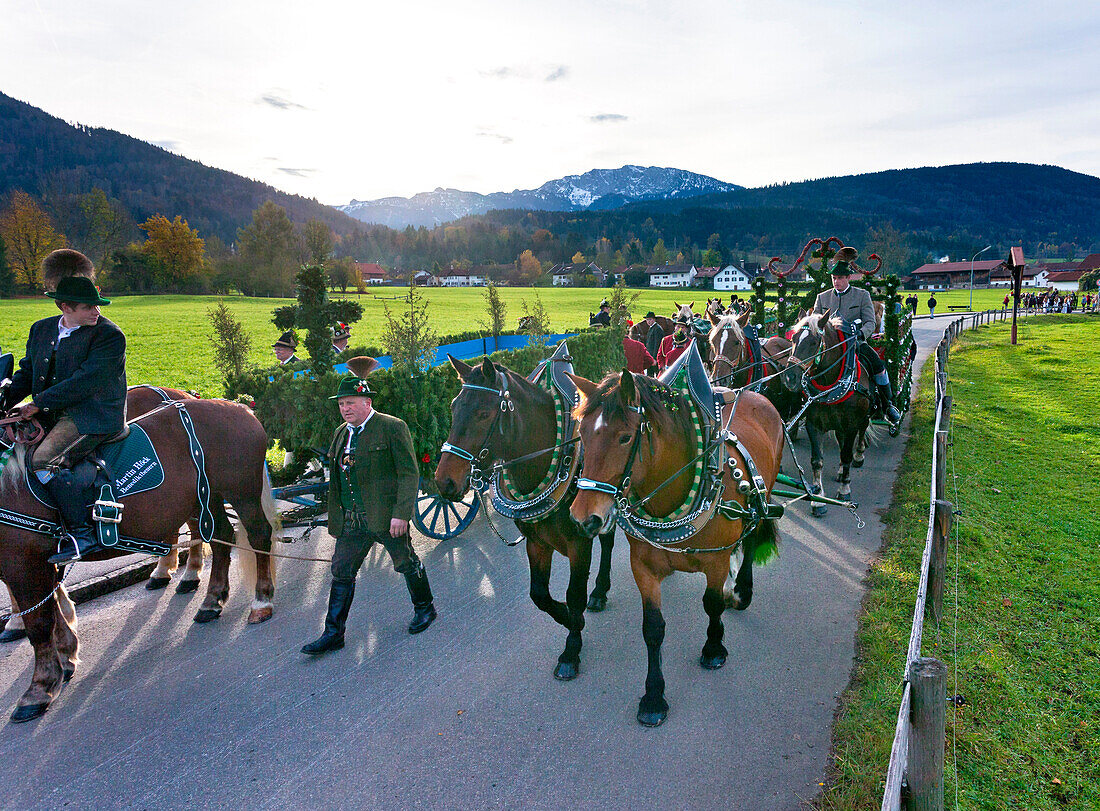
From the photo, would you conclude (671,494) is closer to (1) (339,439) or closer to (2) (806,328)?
(1) (339,439)

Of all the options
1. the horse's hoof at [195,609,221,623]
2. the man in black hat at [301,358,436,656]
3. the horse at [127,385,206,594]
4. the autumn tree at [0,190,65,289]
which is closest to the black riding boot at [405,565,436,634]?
the man in black hat at [301,358,436,656]

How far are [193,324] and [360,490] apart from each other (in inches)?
1318

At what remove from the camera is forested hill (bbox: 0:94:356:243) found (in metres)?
122

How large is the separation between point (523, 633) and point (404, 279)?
101m

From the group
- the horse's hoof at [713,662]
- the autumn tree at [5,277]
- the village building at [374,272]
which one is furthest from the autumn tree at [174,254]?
the horse's hoof at [713,662]

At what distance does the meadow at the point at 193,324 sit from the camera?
1914 cm

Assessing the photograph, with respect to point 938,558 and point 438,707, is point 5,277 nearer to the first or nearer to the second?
point 438,707

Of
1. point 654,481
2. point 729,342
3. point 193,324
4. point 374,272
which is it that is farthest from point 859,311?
point 374,272

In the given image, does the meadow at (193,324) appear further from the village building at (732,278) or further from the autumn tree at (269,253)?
the village building at (732,278)

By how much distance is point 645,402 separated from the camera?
3.47 meters

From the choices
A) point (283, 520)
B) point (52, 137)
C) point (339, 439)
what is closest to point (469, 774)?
point (339, 439)

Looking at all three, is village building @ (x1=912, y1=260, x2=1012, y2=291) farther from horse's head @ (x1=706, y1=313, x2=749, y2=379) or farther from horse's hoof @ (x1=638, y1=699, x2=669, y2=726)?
horse's hoof @ (x1=638, y1=699, x2=669, y2=726)

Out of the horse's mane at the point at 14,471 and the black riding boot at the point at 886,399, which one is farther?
the black riding boot at the point at 886,399

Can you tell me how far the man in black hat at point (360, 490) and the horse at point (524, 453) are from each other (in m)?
0.80
